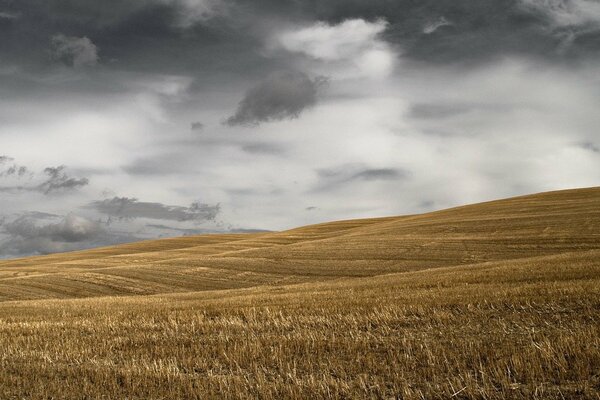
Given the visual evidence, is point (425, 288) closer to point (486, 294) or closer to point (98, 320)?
point (486, 294)

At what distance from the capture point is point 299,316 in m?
16.3

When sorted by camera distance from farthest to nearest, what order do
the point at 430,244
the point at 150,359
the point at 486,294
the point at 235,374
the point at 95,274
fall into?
the point at 430,244, the point at 95,274, the point at 486,294, the point at 150,359, the point at 235,374

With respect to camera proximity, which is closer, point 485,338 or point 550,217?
point 485,338

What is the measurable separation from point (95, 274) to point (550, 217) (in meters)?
47.4

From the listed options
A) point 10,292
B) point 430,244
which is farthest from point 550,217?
point 10,292

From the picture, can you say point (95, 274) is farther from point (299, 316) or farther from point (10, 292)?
point (299, 316)

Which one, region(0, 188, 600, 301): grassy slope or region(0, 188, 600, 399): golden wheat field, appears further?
region(0, 188, 600, 301): grassy slope

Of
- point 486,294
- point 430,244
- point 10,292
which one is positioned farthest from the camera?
point 430,244

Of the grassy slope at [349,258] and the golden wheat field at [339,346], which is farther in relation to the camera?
the grassy slope at [349,258]

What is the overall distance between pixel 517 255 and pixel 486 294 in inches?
1074

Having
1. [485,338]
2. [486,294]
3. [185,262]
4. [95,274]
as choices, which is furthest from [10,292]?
[485,338]

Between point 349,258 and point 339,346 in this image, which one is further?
point 349,258

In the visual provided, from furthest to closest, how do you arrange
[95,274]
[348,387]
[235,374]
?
[95,274]
[235,374]
[348,387]

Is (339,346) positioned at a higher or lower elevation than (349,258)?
higher
